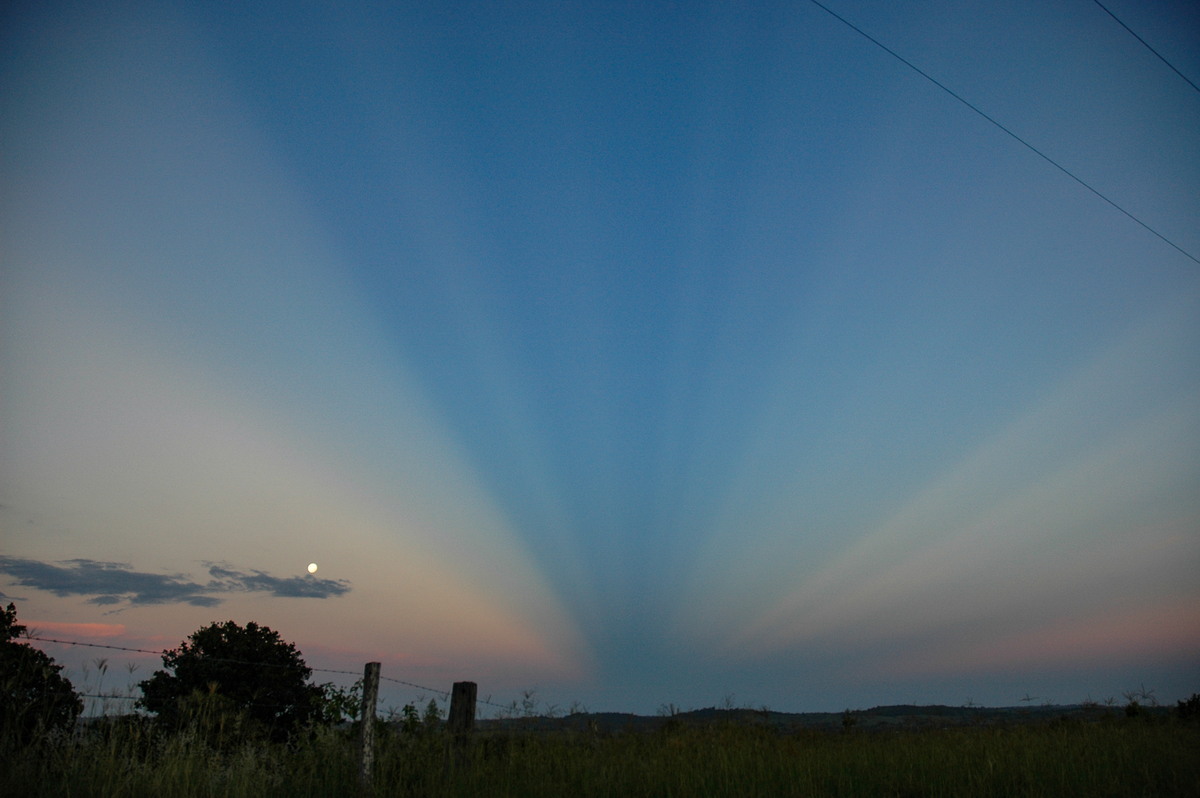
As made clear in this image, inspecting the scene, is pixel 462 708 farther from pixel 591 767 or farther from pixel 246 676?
pixel 246 676

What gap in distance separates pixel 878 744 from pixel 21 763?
12.8m

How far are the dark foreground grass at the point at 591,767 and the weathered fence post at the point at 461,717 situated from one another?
0.10 meters

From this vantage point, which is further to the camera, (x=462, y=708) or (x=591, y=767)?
(x=591, y=767)

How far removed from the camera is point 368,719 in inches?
299

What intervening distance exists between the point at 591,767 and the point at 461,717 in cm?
179

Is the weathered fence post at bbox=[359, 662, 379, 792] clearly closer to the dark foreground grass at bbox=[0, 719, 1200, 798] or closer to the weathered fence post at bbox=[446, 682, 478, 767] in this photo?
the dark foreground grass at bbox=[0, 719, 1200, 798]

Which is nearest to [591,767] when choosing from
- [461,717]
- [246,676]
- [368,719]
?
[461,717]

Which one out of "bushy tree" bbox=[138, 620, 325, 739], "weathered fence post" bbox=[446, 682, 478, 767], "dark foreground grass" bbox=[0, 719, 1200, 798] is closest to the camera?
→ "dark foreground grass" bbox=[0, 719, 1200, 798]

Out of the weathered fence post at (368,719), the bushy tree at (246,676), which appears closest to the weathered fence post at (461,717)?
the weathered fence post at (368,719)

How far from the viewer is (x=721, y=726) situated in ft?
45.1

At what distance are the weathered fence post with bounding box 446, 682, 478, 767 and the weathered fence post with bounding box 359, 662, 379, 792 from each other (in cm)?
96

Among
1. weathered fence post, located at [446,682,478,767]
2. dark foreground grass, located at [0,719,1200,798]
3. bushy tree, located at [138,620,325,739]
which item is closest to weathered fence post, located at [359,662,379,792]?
dark foreground grass, located at [0,719,1200,798]

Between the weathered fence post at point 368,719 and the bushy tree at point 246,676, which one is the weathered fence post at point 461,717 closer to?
the weathered fence post at point 368,719

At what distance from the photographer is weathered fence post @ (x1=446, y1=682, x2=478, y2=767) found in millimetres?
8102
